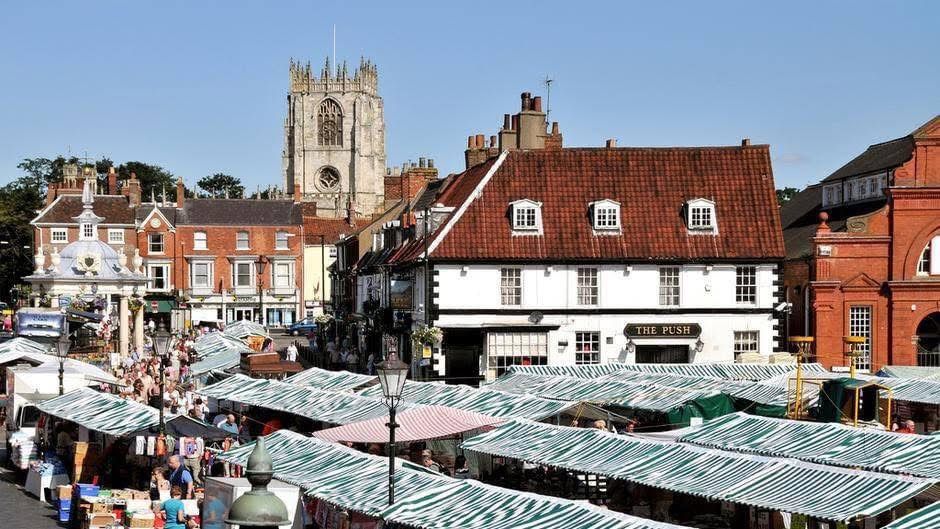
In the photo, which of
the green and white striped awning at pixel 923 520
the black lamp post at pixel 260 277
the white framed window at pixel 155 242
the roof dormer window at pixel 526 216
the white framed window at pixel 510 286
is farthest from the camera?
the white framed window at pixel 155 242

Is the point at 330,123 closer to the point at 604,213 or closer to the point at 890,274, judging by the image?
the point at 890,274

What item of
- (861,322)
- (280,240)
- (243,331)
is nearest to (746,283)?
(861,322)

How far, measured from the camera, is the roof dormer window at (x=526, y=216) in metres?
48.9

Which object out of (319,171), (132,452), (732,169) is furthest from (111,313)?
(319,171)

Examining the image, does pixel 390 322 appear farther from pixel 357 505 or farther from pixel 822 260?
pixel 357 505

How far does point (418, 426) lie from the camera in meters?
28.6

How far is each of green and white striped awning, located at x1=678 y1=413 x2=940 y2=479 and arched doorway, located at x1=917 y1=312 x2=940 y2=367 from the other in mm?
25599

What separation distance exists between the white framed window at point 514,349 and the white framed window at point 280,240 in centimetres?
5739

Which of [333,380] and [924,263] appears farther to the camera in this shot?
[924,263]

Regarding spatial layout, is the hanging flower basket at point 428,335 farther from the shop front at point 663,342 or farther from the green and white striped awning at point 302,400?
the green and white striped awning at point 302,400


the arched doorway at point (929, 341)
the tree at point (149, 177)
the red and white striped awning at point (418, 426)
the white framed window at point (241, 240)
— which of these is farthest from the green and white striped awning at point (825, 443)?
the tree at point (149, 177)

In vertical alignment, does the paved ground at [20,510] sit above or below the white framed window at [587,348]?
below

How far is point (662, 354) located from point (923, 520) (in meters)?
31.9

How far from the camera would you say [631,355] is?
1919 inches
